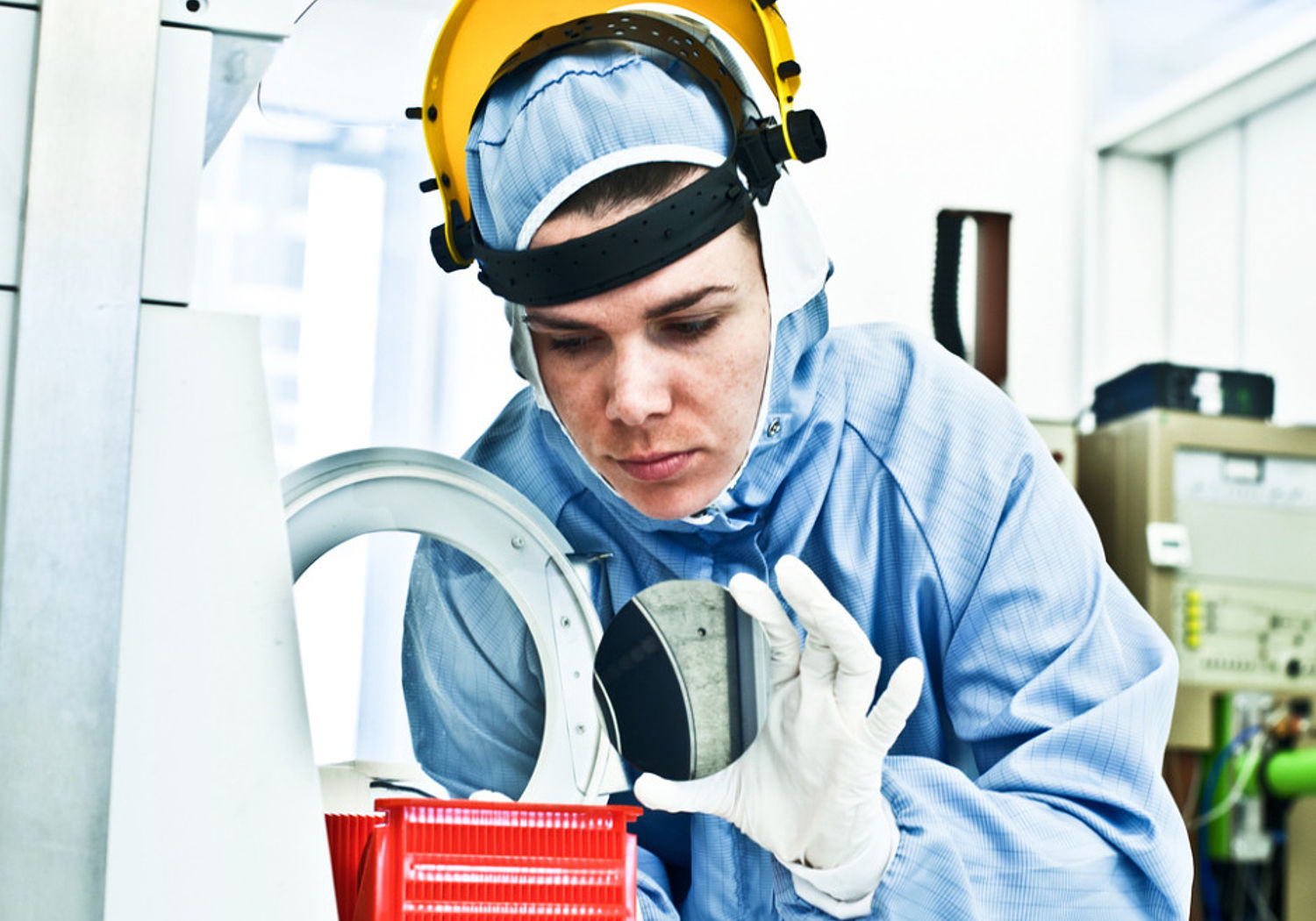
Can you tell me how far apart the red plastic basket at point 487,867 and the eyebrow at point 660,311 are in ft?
1.52

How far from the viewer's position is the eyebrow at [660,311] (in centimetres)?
114

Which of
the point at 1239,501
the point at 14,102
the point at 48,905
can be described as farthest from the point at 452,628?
the point at 1239,501

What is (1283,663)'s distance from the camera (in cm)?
228

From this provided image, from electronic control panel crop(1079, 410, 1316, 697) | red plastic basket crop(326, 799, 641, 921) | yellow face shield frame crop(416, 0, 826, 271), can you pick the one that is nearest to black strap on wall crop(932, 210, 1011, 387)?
yellow face shield frame crop(416, 0, 826, 271)

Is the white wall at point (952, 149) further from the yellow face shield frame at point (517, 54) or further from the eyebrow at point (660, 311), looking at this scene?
the eyebrow at point (660, 311)

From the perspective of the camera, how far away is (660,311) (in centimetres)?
114

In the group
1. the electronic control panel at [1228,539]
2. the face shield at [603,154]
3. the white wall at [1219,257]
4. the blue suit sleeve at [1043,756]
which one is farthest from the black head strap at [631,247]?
the electronic control panel at [1228,539]

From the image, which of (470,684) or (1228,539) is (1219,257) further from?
(470,684)

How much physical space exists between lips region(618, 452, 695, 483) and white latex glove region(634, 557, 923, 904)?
160 millimetres

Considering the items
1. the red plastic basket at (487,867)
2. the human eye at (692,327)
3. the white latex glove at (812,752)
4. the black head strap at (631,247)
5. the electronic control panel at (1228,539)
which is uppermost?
the black head strap at (631,247)

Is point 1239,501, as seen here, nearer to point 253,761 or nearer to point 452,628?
point 452,628

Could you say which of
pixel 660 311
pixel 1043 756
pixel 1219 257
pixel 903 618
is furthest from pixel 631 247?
pixel 1219 257

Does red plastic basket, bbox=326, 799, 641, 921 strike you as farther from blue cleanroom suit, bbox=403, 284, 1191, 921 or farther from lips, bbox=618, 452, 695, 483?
lips, bbox=618, 452, 695, 483

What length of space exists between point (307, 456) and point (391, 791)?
34 centimetres
